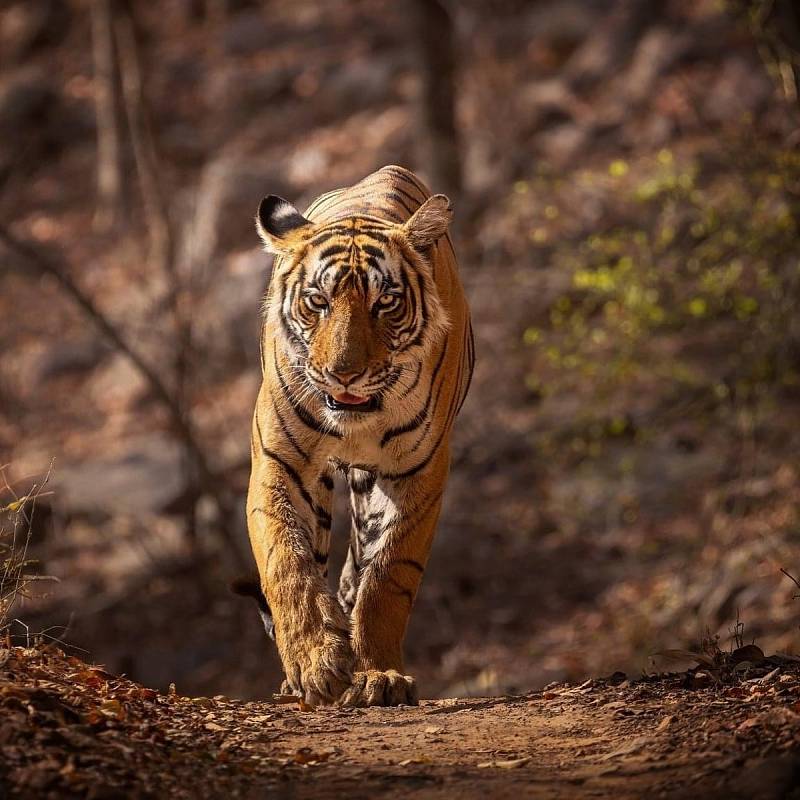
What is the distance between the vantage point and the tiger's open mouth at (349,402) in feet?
17.6

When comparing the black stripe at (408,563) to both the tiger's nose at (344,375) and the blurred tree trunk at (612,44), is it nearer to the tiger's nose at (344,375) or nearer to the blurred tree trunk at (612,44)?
the tiger's nose at (344,375)

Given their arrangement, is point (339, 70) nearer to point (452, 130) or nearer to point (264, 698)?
point (452, 130)

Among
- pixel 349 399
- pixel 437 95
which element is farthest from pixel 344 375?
pixel 437 95

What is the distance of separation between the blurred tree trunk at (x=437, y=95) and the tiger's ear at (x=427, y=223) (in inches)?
457

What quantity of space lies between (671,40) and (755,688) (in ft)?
52.9

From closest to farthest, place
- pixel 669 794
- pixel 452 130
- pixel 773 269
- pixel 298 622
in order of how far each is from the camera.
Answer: pixel 669 794 < pixel 298 622 < pixel 773 269 < pixel 452 130

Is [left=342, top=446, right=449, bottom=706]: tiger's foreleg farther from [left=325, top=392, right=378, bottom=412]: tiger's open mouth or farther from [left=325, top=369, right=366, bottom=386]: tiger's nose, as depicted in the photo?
[left=325, top=369, right=366, bottom=386]: tiger's nose

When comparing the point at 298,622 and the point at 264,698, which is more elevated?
the point at 264,698

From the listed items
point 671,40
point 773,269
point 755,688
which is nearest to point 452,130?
point 671,40

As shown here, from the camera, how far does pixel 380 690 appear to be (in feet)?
16.5

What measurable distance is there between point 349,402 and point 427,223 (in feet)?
3.01

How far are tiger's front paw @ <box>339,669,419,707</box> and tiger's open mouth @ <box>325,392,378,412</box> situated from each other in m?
1.04

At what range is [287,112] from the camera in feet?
75.4

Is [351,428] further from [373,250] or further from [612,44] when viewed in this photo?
[612,44]
